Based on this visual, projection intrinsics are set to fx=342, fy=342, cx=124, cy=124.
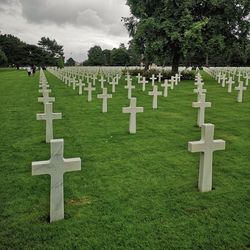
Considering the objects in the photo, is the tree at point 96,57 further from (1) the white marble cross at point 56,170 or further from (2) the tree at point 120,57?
(1) the white marble cross at point 56,170

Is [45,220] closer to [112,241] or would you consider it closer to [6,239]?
[6,239]

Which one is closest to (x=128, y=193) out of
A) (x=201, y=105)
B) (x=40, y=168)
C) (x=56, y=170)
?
(x=56, y=170)

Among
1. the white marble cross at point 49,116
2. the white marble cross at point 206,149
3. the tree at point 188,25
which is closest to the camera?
the white marble cross at point 206,149

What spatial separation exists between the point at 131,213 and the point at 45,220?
1.04m

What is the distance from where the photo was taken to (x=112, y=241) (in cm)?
363

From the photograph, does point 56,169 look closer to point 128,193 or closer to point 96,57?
point 128,193

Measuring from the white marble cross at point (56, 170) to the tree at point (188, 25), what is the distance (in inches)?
847

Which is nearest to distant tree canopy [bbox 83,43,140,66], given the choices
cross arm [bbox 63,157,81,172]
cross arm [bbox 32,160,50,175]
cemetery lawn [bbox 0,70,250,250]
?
cemetery lawn [bbox 0,70,250,250]

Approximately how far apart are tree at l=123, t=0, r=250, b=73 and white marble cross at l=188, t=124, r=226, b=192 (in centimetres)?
2040

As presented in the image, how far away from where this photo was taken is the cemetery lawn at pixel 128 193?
3.70 m

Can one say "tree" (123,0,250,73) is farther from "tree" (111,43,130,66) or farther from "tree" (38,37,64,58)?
"tree" (38,37,64,58)

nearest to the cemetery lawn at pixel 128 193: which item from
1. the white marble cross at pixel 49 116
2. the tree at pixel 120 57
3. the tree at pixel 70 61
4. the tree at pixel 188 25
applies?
the white marble cross at pixel 49 116

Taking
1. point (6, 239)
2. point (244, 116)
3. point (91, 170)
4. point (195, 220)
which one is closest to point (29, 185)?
point (91, 170)

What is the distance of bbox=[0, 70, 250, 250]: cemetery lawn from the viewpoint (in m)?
3.70
